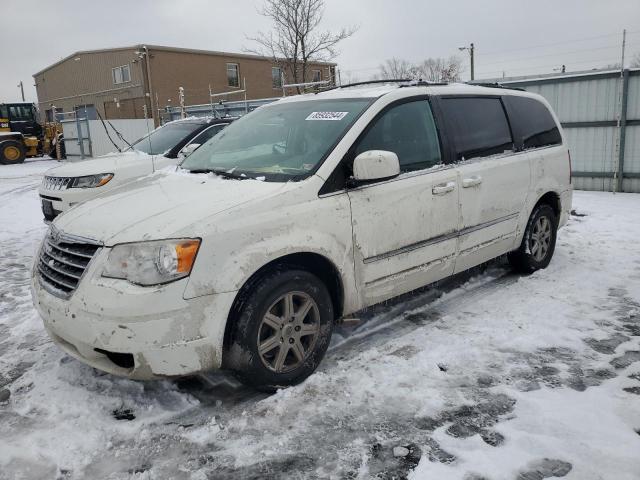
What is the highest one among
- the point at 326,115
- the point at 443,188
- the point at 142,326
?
the point at 326,115

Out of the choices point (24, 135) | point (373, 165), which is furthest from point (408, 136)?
point (24, 135)

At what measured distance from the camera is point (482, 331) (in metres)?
4.05

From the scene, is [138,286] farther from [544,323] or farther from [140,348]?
[544,323]

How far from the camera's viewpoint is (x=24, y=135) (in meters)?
27.4

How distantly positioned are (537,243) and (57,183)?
590cm

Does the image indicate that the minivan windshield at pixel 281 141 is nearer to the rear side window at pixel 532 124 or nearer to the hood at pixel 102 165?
the rear side window at pixel 532 124

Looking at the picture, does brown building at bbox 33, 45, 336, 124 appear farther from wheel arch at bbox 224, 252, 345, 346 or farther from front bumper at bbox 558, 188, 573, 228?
wheel arch at bbox 224, 252, 345, 346

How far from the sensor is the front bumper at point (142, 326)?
2.71 m

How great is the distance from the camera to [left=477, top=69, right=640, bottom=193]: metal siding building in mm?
10258

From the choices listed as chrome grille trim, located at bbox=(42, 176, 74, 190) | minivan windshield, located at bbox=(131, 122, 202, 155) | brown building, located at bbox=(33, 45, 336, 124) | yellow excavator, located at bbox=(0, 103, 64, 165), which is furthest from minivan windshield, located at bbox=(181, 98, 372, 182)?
yellow excavator, located at bbox=(0, 103, 64, 165)

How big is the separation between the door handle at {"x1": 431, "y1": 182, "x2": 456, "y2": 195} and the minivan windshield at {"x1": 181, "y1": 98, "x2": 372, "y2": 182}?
808 mm

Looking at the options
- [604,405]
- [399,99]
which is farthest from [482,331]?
[399,99]

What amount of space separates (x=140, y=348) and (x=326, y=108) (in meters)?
2.17

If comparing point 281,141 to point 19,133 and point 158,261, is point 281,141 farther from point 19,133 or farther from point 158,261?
point 19,133
